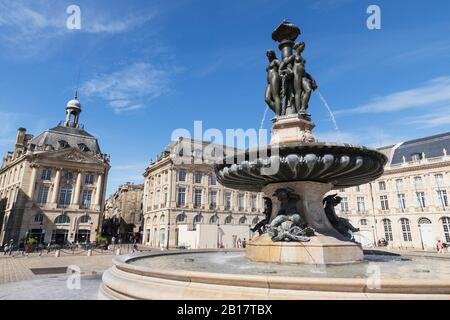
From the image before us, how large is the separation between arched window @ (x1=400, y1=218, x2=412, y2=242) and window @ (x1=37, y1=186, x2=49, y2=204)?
53863 mm

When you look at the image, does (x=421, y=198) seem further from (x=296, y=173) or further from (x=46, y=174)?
(x=46, y=174)

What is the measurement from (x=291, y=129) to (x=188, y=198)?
127 ft

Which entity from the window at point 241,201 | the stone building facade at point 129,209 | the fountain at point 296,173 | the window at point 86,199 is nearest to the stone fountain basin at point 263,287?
the fountain at point 296,173

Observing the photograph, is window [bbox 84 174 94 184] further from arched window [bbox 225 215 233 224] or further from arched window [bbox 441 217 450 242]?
→ arched window [bbox 441 217 450 242]

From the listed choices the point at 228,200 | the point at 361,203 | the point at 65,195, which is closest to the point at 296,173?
the point at 228,200

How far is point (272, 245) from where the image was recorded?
644cm

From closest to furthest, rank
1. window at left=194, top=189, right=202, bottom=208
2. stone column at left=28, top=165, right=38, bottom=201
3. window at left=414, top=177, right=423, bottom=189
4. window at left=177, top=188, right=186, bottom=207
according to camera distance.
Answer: stone column at left=28, top=165, right=38, bottom=201
window at left=414, top=177, right=423, bottom=189
window at left=177, top=188, right=186, bottom=207
window at left=194, top=189, right=202, bottom=208

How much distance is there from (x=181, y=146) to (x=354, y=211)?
→ 3143 cm

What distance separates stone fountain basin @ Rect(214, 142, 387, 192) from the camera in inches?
233

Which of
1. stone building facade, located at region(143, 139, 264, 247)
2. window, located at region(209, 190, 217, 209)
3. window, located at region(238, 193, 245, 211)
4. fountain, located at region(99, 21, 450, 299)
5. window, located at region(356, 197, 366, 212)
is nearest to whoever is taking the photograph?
fountain, located at region(99, 21, 450, 299)

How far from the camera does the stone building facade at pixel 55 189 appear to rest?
40031 mm

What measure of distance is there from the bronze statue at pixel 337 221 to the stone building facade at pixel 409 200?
3637cm

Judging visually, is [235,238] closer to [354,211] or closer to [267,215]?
[267,215]

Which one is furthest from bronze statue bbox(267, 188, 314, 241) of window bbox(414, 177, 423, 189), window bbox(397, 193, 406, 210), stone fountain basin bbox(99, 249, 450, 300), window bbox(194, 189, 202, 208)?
window bbox(397, 193, 406, 210)
